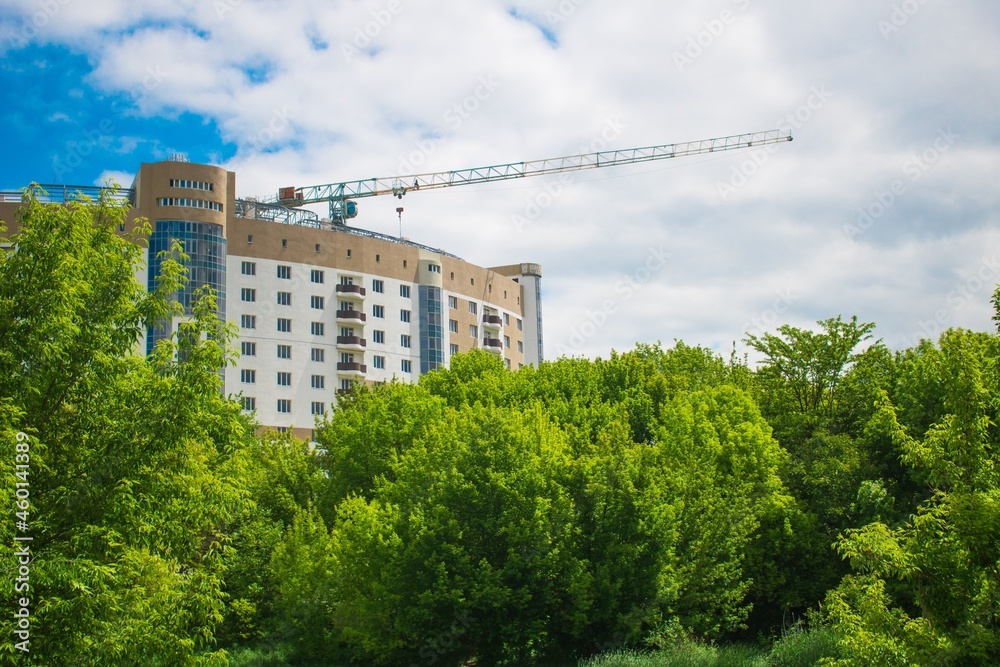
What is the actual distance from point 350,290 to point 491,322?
79.2 feet

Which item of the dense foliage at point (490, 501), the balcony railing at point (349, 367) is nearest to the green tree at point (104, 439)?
the dense foliage at point (490, 501)

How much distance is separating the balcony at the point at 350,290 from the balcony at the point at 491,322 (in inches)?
852

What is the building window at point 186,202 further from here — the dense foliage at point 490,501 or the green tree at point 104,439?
the green tree at point 104,439

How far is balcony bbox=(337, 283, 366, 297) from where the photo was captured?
112m

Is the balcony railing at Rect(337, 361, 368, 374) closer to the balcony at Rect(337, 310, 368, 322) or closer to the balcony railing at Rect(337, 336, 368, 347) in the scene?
the balcony railing at Rect(337, 336, 368, 347)

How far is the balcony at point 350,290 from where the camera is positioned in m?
112

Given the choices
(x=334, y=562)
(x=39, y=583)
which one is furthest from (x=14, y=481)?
(x=334, y=562)

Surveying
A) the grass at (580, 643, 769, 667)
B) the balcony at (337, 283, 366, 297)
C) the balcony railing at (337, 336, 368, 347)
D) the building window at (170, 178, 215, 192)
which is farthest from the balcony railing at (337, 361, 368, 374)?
the grass at (580, 643, 769, 667)

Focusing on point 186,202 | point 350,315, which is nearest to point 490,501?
point 186,202

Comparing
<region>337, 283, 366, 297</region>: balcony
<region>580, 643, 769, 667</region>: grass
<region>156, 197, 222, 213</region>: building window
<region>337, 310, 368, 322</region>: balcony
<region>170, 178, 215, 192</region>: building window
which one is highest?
<region>170, 178, 215, 192</region>: building window

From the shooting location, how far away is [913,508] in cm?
5003

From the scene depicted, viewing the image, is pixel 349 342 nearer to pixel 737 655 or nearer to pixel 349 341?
pixel 349 341

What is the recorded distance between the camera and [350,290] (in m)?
Result: 113

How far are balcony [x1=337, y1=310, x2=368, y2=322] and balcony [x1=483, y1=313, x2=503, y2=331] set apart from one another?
21560 millimetres
